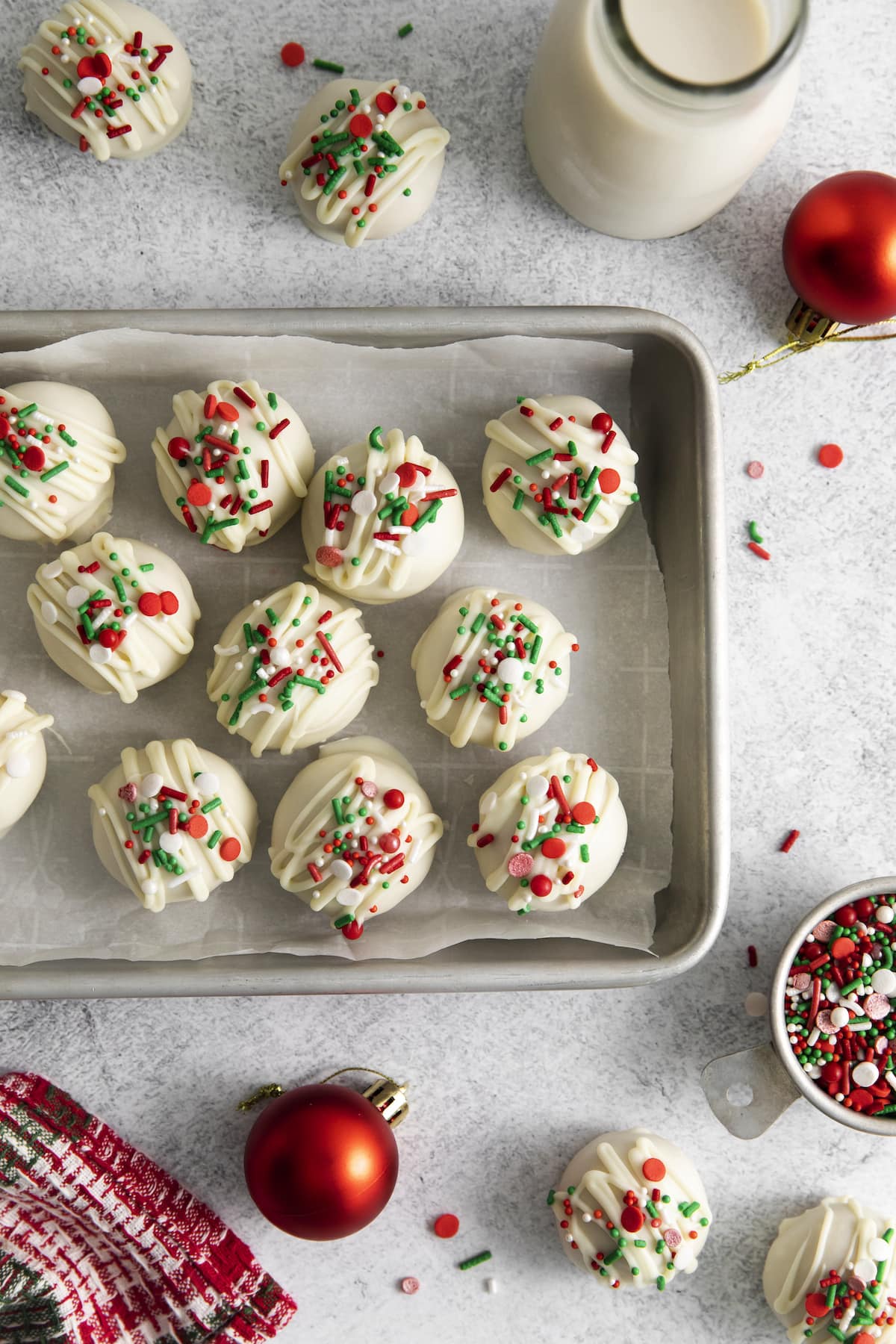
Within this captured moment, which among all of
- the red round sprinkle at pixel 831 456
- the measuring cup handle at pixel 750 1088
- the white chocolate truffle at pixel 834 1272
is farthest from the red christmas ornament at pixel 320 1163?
the red round sprinkle at pixel 831 456

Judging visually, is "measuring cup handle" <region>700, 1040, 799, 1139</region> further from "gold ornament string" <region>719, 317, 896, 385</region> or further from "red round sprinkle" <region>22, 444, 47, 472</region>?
"red round sprinkle" <region>22, 444, 47, 472</region>

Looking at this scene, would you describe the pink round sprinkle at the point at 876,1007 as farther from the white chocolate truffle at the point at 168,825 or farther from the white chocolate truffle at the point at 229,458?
the white chocolate truffle at the point at 229,458

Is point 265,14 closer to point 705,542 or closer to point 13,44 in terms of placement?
point 13,44

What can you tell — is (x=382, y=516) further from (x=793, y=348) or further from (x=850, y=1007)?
(x=850, y=1007)

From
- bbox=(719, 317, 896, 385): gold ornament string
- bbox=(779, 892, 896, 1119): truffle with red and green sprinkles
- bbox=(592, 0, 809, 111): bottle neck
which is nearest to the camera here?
bbox=(592, 0, 809, 111): bottle neck

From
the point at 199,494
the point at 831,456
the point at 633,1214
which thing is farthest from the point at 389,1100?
the point at 831,456

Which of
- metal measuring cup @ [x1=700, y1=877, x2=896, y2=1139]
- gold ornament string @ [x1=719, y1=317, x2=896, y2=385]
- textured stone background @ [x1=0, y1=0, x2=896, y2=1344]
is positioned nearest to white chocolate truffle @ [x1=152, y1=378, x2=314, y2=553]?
textured stone background @ [x1=0, y1=0, x2=896, y2=1344]

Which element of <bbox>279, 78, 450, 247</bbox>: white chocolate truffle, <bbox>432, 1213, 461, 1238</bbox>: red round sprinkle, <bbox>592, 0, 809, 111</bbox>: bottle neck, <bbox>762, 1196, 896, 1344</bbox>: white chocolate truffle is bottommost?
<bbox>762, 1196, 896, 1344</bbox>: white chocolate truffle
